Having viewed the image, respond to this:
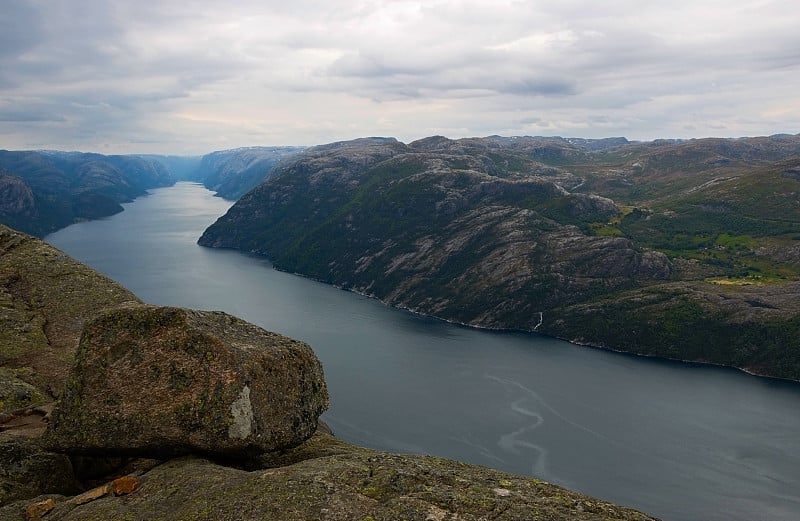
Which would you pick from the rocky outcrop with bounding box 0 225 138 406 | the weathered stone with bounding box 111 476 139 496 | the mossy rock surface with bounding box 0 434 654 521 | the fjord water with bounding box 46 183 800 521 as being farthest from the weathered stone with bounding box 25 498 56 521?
the fjord water with bounding box 46 183 800 521

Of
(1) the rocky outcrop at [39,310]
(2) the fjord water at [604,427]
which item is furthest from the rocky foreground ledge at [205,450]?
(2) the fjord water at [604,427]

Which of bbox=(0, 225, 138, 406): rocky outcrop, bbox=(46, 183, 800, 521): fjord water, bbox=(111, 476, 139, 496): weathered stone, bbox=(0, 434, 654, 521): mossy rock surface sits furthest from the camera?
bbox=(46, 183, 800, 521): fjord water

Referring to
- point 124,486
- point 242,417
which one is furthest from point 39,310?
point 242,417

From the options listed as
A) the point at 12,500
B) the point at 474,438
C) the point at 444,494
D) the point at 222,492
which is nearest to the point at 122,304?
the point at 12,500

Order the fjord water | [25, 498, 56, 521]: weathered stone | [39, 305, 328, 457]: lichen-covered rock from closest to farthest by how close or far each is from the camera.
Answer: [25, 498, 56, 521]: weathered stone
[39, 305, 328, 457]: lichen-covered rock
the fjord water

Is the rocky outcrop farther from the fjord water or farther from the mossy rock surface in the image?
the fjord water

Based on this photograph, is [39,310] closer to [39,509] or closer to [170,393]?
[170,393]
